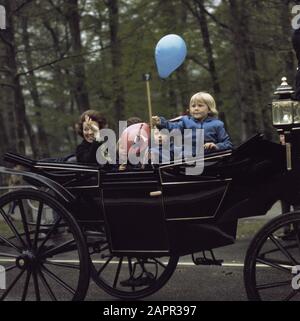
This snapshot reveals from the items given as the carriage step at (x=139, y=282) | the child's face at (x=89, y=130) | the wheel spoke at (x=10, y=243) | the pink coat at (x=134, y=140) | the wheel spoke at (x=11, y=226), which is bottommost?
the carriage step at (x=139, y=282)

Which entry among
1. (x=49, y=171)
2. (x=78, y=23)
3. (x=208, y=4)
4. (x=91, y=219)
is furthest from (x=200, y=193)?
(x=208, y=4)

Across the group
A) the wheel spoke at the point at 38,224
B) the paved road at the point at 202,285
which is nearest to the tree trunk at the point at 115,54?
the paved road at the point at 202,285

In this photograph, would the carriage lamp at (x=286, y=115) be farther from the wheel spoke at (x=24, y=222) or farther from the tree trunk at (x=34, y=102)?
the tree trunk at (x=34, y=102)

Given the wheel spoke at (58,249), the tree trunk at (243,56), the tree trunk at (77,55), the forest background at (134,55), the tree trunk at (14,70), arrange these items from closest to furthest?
the wheel spoke at (58,249)
the tree trunk at (14,70)
the forest background at (134,55)
the tree trunk at (77,55)
the tree trunk at (243,56)

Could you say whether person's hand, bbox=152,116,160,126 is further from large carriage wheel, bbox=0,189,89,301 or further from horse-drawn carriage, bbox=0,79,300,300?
large carriage wheel, bbox=0,189,89,301

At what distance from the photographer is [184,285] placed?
4598 mm

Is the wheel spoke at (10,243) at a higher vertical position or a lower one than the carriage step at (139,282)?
higher

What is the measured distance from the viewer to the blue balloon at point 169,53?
3.83 meters

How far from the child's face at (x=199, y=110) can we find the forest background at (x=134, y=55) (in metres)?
5.16

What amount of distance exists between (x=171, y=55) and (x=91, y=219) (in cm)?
123

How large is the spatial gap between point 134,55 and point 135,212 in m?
9.19

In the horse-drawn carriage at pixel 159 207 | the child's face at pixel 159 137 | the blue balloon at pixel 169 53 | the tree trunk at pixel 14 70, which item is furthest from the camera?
the tree trunk at pixel 14 70

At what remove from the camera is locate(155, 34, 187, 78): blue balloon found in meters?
3.83

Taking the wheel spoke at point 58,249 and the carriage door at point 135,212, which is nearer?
the carriage door at point 135,212
